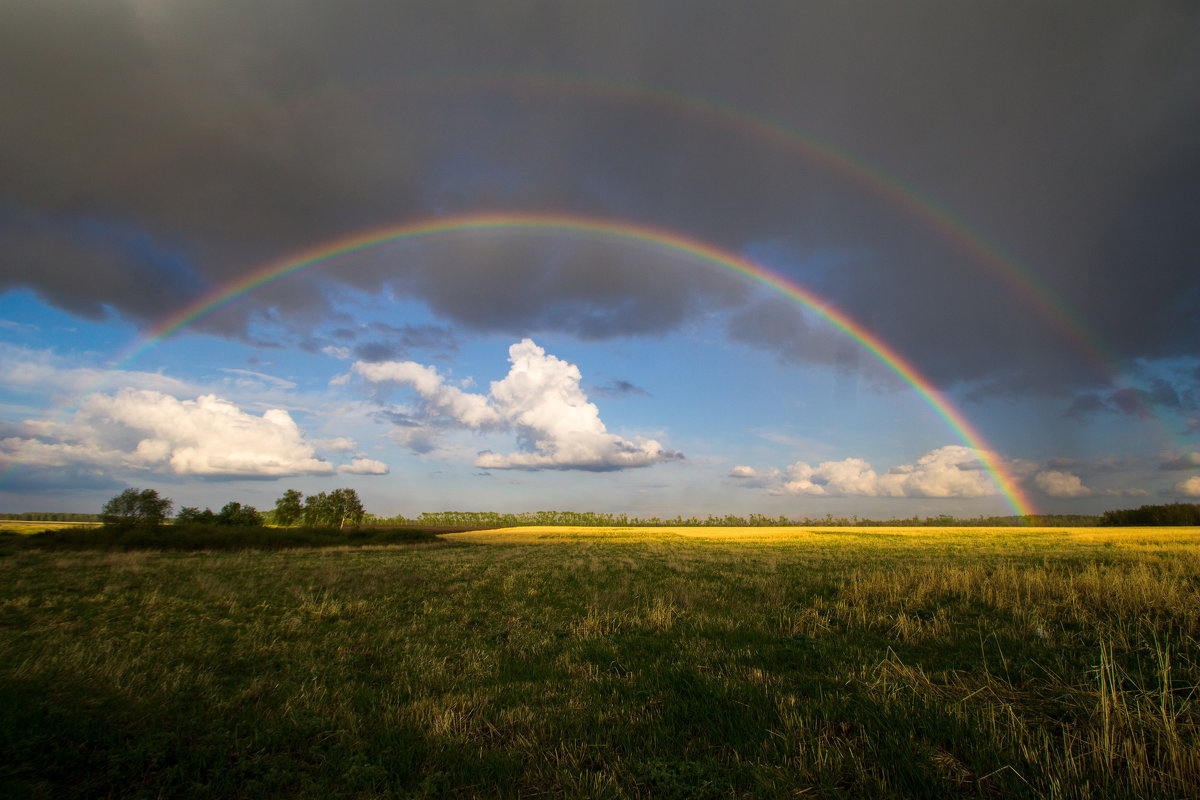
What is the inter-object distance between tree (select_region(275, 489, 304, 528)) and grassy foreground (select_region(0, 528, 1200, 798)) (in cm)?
12526

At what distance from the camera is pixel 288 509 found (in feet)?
401

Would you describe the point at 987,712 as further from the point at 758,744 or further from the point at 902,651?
the point at 902,651

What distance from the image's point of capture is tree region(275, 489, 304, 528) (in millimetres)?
121750

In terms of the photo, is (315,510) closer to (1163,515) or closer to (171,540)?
(171,540)

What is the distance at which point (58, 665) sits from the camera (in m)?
8.09

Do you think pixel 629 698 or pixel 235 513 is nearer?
pixel 629 698

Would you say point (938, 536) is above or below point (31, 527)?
above

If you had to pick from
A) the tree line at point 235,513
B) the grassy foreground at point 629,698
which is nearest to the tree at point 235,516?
the tree line at point 235,513

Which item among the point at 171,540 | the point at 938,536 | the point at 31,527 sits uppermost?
the point at 171,540

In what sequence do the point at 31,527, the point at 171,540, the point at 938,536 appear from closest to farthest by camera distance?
1. the point at 171,540
2. the point at 938,536
3. the point at 31,527

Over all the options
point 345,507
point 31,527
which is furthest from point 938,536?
point 31,527

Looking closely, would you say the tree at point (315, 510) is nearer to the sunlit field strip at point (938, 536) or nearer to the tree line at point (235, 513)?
the tree line at point (235, 513)

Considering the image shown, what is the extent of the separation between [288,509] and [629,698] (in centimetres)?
13943

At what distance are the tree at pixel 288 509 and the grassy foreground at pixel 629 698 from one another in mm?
125257
